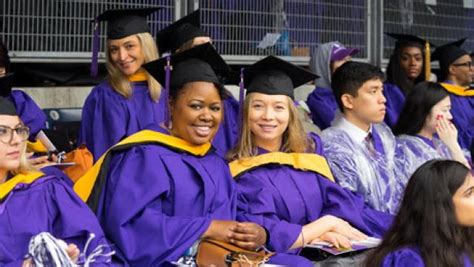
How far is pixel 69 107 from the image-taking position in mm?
7430

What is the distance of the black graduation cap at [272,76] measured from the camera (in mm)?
5559

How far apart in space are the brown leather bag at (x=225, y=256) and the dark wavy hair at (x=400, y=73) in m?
3.89

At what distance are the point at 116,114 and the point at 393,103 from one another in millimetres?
2874

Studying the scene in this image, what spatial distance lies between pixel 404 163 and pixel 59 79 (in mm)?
2878

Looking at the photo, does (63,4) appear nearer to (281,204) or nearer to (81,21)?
(81,21)

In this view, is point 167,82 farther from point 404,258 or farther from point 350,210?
point 404,258

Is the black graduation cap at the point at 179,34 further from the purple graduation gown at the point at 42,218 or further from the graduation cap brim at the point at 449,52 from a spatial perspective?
the graduation cap brim at the point at 449,52

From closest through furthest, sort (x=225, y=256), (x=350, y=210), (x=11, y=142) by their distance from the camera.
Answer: (x=11, y=142), (x=225, y=256), (x=350, y=210)

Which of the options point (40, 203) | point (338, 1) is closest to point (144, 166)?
point (40, 203)

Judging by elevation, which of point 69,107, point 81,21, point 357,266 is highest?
point 81,21

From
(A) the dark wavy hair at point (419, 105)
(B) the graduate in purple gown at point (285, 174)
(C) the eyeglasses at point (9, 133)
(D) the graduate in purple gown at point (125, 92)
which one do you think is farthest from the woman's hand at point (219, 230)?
(A) the dark wavy hair at point (419, 105)

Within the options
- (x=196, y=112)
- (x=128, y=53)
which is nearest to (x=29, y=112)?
(x=128, y=53)

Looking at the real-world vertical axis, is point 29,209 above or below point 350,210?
Answer: above

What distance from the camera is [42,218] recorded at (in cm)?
432
